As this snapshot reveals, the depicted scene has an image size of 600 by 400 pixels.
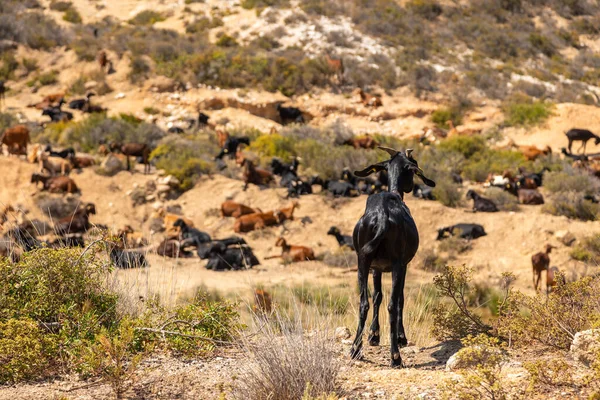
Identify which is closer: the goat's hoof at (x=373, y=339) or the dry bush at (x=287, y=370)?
the dry bush at (x=287, y=370)

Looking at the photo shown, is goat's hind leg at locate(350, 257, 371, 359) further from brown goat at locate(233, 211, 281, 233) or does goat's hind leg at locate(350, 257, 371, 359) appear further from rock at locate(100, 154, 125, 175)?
rock at locate(100, 154, 125, 175)

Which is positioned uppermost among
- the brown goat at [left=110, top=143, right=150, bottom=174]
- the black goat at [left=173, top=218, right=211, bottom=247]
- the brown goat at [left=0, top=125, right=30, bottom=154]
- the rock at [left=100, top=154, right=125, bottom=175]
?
the brown goat at [left=0, top=125, right=30, bottom=154]

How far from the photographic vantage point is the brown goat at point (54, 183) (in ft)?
65.2

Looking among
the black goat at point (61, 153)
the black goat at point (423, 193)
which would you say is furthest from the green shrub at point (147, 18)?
the black goat at point (423, 193)

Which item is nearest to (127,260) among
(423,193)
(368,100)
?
(423,193)

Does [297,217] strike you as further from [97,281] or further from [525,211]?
[97,281]

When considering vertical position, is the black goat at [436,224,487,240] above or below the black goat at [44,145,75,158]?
below

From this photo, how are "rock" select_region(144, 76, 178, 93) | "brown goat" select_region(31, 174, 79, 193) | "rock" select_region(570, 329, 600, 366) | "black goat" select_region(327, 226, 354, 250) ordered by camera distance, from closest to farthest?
"rock" select_region(570, 329, 600, 366) < "black goat" select_region(327, 226, 354, 250) < "brown goat" select_region(31, 174, 79, 193) < "rock" select_region(144, 76, 178, 93)

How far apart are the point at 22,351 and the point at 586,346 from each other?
478 cm

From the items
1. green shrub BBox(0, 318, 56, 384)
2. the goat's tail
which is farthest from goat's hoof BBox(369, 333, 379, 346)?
green shrub BBox(0, 318, 56, 384)

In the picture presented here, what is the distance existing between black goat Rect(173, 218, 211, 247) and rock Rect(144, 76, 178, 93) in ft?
52.9

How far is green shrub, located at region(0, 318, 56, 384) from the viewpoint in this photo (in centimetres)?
589

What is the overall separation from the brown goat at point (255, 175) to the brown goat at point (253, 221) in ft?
7.90

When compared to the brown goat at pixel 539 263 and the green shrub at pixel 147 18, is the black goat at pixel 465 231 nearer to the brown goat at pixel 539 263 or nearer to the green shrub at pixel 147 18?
the brown goat at pixel 539 263
